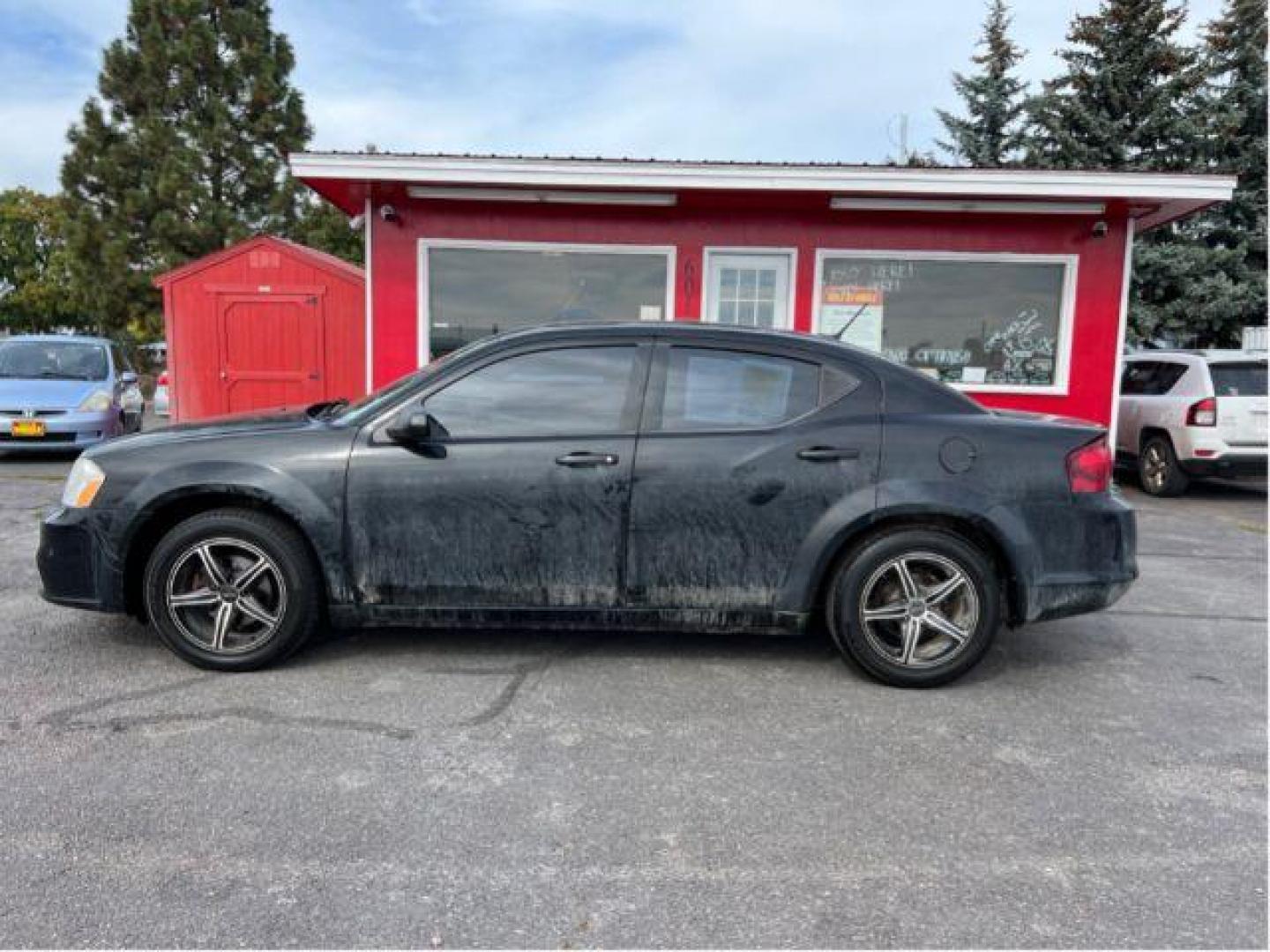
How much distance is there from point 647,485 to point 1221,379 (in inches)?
342

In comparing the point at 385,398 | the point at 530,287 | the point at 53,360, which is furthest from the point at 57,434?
the point at 385,398

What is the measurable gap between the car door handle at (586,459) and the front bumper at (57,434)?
8.79 meters

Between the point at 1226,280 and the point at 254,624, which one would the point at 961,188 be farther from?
the point at 1226,280

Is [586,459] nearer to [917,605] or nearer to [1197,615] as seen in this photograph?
[917,605]

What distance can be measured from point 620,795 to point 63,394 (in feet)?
33.7

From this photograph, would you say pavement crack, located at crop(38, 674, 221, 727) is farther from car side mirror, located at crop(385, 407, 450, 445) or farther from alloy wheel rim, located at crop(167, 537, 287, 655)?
car side mirror, located at crop(385, 407, 450, 445)

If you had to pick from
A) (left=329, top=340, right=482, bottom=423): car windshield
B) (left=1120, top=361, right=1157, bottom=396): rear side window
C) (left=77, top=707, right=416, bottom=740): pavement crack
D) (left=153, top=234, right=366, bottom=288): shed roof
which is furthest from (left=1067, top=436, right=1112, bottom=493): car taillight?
(left=153, top=234, right=366, bottom=288): shed roof

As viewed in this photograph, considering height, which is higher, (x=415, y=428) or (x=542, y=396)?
(x=542, y=396)

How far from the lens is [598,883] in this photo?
2324mm

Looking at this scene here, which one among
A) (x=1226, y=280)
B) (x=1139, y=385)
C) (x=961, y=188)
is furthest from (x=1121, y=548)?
(x=1226, y=280)

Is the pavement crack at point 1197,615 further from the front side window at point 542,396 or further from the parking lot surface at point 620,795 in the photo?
the front side window at point 542,396

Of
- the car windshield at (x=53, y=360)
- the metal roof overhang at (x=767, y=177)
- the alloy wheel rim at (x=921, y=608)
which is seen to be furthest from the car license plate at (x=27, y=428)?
the alloy wheel rim at (x=921, y=608)

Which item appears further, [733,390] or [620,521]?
[733,390]

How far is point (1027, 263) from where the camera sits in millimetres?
9273
